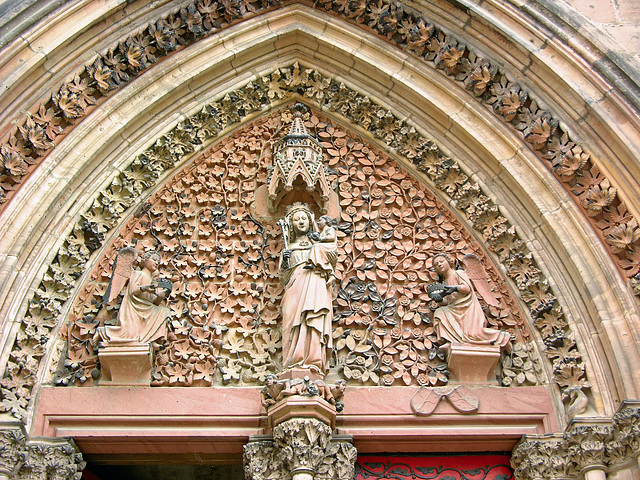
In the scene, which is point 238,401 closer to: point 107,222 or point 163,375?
point 163,375

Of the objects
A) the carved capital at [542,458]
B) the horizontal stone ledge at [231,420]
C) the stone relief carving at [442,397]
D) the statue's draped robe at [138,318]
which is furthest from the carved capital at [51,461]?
the carved capital at [542,458]

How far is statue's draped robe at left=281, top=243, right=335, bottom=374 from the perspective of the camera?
6.35 m

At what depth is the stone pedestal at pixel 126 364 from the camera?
21.2 feet

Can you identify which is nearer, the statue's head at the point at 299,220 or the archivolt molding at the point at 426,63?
the archivolt molding at the point at 426,63

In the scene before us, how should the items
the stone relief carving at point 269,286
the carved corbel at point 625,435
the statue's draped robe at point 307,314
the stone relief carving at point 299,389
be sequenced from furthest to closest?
the stone relief carving at point 269,286
the statue's draped robe at point 307,314
the stone relief carving at point 299,389
the carved corbel at point 625,435

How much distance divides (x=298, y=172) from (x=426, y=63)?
1636 millimetres

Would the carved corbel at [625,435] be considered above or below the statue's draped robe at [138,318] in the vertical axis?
below

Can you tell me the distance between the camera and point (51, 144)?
7.09 m

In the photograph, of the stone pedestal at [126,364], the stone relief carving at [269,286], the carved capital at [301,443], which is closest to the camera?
the carved capital at [301,443]

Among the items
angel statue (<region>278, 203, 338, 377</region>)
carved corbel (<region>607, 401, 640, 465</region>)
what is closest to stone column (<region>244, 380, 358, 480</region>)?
angel statue (<region>278, 203, 338, 377</region>)

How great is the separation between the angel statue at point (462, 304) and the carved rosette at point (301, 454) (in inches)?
50.8

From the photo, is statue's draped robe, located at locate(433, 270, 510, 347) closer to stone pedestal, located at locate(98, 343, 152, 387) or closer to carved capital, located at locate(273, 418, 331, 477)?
carved capital, located at locate(273, 418, 331, 477)

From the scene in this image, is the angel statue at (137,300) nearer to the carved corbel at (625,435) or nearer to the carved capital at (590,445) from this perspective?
the carved capital at (590,445)

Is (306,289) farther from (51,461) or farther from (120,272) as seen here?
(51,461)
